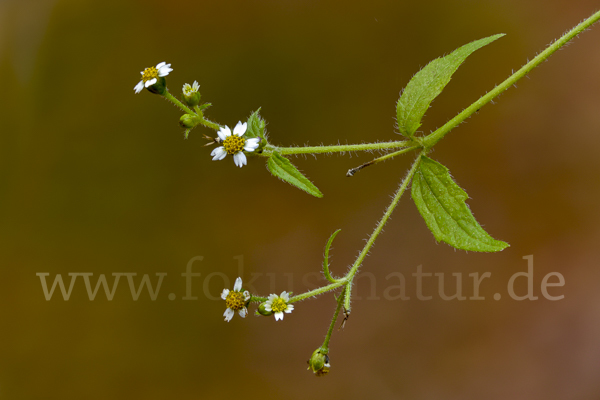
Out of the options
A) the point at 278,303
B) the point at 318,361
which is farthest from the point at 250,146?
the point at 318,361

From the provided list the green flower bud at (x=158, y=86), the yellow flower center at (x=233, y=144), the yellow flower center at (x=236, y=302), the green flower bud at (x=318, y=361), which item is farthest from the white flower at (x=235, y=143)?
the green flower bud at (x=318, y=361)

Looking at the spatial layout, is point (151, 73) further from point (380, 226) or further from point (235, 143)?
point (380, 226)

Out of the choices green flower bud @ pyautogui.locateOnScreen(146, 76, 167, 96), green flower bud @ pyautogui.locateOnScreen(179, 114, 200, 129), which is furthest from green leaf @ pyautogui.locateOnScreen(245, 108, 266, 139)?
green flower bud @ pyautogui.locateOnScreen(146, 76, 167, 96)

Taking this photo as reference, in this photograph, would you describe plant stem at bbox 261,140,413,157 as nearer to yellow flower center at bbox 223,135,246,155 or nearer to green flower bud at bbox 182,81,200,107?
yellow flower center at bbox 223,135,246,155

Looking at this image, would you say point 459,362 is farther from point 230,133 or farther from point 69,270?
point 69,270

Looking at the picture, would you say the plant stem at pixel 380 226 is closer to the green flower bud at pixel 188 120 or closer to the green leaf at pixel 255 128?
the green leaf at pixel 255 128

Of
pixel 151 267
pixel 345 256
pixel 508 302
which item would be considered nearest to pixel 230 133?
pixel 345 256
